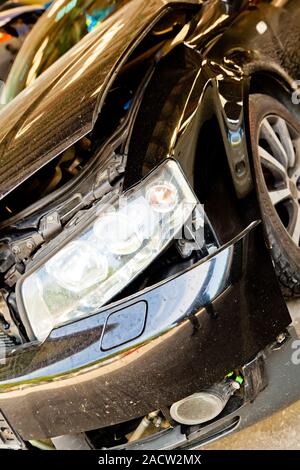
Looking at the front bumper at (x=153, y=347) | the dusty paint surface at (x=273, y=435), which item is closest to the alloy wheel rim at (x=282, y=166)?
the dusty paint surface at (x=273, y=435)

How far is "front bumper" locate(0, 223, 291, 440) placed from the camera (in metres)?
1.47

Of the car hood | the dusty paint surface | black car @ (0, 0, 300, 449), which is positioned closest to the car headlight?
black car @ (0, 0, 300, 449)

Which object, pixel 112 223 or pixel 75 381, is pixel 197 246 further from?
pixel 75 381

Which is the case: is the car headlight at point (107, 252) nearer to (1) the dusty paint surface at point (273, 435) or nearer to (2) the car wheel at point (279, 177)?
(2) the car wheel at point (279, 177)

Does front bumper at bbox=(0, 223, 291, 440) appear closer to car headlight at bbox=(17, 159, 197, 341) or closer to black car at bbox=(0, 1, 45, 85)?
car headlight at bbox=(17, 159, 197, 341)

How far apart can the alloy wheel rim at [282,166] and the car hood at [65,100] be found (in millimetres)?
500

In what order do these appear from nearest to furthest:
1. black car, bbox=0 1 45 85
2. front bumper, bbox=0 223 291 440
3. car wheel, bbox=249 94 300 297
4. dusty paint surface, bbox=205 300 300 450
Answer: front bumper, bbox=0 223 291 440, car wheel, bbox=249 94 300 297, dusty paint surface, bbox=205 300 300 450, black car, bbox=0 1 45 85

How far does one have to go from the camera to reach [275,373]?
1.70 metres

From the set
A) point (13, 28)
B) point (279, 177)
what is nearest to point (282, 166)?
point (279, 177)

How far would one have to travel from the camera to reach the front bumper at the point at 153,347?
1.47 metres

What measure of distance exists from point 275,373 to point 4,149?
0.98 m

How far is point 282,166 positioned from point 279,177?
44 mm

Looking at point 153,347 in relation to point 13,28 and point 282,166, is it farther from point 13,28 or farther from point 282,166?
point 13,28
